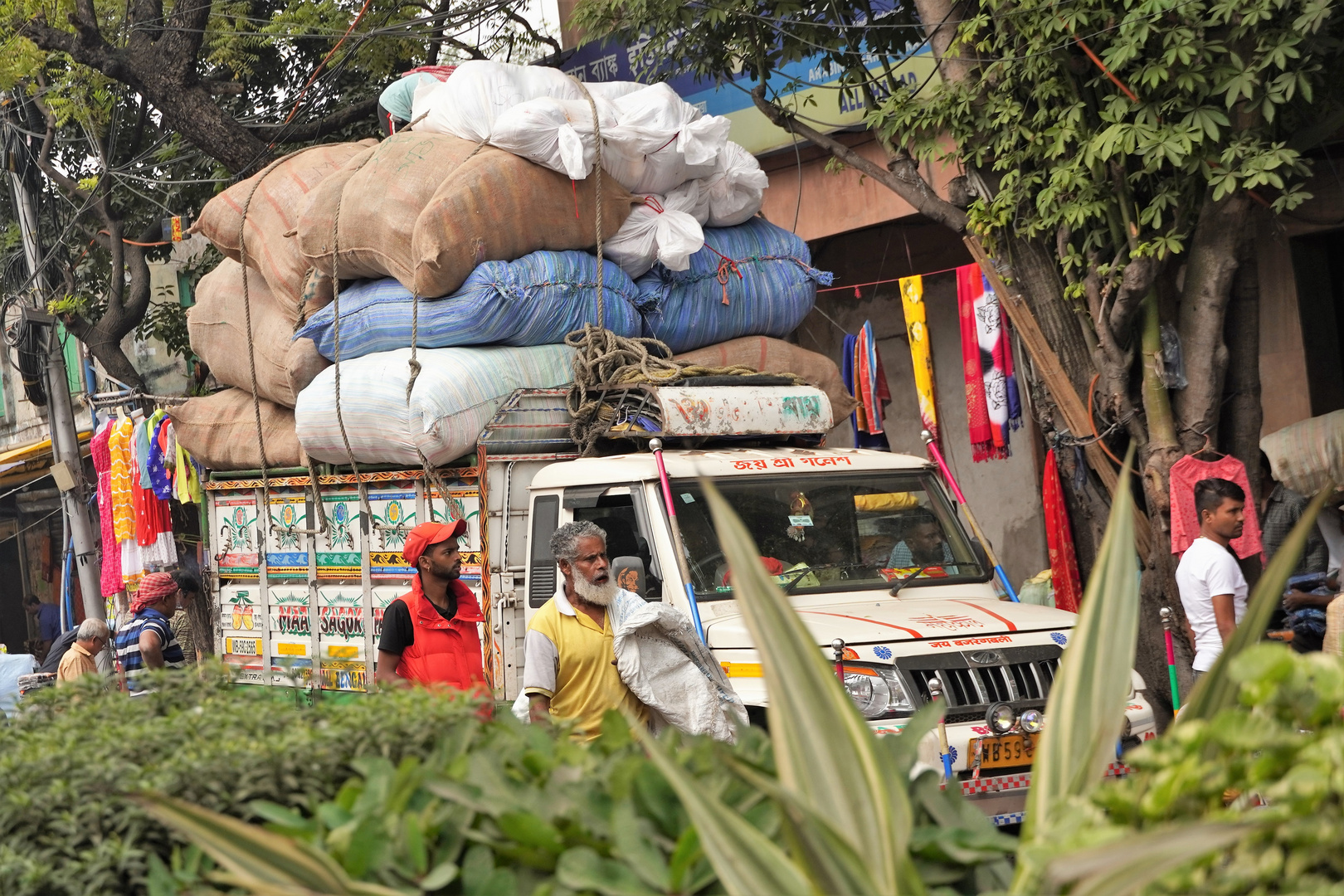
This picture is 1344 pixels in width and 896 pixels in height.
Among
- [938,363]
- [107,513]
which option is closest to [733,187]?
[938,363]

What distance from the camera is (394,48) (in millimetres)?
13336

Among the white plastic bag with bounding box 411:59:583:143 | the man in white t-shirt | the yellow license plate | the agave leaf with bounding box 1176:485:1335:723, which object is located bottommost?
the yellow license plate

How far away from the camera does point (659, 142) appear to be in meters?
7.13

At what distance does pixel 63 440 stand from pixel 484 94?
329 inches

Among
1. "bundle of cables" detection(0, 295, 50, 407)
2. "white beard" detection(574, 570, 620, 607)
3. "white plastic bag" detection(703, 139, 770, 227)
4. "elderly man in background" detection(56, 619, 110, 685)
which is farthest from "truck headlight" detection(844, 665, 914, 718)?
"bundle of cables" detection(0, 295, 50, 407)

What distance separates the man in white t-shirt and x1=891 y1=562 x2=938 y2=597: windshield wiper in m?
1.11

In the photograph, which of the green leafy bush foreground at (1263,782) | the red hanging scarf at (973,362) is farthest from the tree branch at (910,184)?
the green leafy bush foreground at (1263,782)

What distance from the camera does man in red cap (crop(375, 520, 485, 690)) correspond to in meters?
5.06

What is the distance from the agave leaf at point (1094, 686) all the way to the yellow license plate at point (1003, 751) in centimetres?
307

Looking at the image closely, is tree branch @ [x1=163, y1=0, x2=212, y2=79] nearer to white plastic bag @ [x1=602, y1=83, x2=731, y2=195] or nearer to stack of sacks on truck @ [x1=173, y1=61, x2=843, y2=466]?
stack of sacks on truck @ [x1=173, y1=61, x2=843, y2=466]

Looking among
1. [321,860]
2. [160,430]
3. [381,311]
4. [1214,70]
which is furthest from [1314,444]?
[160,430]

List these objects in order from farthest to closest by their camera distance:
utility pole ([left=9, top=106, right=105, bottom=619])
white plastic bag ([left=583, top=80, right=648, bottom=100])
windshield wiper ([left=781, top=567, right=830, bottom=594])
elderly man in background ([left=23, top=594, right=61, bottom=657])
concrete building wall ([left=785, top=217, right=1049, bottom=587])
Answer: elderly man in background ([left=23, top=594, right=61, bottom=657]) → utility pole ([left=9, top=106, right=105, bottom=619]) → concrete building wall ([left=785, top=217, right=1049, bottom=587]) → white plastic bag ([left=583, top=80, right=648, bottom=100]) → windshield wiper ([left=781, top=567, right=830, bottom=594])

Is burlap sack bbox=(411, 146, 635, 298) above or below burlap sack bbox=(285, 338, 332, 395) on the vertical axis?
above

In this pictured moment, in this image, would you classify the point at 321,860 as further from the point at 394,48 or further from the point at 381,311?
the point at 394,48
